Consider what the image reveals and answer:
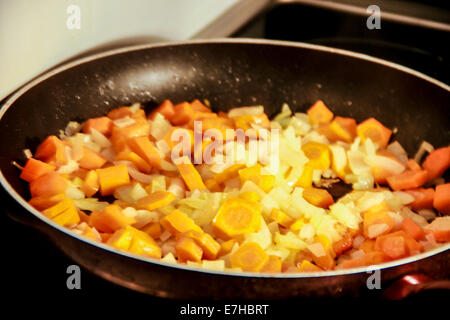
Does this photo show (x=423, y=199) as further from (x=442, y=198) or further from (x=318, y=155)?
(x=318, y=155)

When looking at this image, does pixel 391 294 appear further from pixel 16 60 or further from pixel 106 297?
pixel 16 60

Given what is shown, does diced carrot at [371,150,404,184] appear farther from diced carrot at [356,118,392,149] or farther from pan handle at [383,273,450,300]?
pan handle at [383,273,450,300]

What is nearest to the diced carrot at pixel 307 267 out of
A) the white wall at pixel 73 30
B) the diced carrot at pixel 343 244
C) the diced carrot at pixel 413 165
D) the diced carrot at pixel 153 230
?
the diced carrot at pixel 343 244

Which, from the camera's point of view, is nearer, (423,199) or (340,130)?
(423,199)

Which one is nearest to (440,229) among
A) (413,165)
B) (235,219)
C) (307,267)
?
(413,165)

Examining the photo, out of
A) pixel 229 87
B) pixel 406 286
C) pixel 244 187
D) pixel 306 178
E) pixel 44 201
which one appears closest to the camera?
pixel 406 286

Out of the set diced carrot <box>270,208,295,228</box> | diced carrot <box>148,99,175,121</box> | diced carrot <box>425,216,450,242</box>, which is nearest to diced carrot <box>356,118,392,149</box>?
diced carrot <box>425,216,450,242</box>

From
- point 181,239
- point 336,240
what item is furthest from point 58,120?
point 336,240
